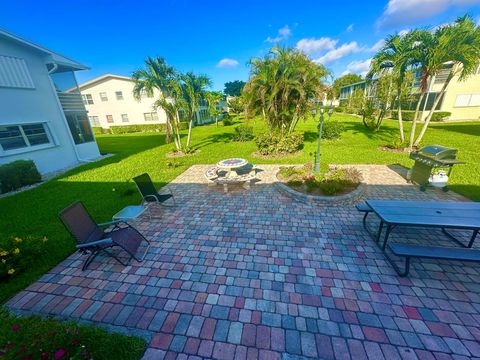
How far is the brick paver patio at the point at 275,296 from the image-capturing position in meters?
2.37

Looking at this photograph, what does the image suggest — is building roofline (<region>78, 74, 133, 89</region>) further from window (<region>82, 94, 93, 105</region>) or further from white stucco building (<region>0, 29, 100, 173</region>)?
white stucco building (<region>0, 29, 100, 173</region>)

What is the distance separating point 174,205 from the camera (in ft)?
20.3

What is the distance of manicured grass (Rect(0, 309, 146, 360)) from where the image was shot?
1.96 meters

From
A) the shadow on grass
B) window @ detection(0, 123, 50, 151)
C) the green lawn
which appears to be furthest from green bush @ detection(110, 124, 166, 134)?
the shadow on grass

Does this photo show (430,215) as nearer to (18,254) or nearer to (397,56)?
(18,254)

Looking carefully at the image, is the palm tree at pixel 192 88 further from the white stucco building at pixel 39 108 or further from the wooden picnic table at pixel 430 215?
the wooden picnic table at pixel 430 215

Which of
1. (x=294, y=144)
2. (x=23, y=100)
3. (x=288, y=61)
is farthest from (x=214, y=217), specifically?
(x=23, y=100)

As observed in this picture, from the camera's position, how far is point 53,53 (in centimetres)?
1024

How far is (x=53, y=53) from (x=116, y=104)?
21.5 m

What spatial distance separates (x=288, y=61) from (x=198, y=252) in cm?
1060

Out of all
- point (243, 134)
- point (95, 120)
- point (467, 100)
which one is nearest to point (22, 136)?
point (243, 134)

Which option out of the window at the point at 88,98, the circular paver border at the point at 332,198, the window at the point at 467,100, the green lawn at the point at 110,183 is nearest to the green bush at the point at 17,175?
the green lawn at the point at 110,183

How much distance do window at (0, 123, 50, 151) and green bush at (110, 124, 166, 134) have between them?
19552 millimetres

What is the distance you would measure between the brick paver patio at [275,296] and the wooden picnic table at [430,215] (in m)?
0.80
